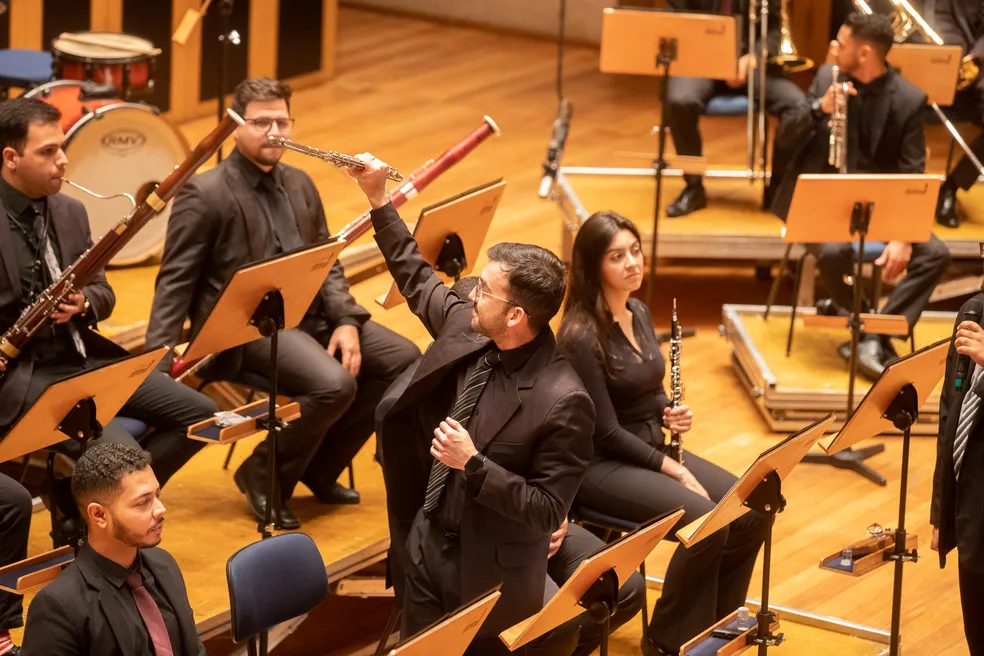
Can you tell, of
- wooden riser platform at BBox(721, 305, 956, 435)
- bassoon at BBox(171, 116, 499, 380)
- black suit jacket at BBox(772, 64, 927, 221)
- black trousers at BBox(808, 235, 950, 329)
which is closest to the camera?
bassoon at BBox(171, 116, 499, 380)

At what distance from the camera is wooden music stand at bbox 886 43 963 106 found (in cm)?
691

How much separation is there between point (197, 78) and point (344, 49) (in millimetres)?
2015

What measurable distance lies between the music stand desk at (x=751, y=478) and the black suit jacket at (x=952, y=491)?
37 cm

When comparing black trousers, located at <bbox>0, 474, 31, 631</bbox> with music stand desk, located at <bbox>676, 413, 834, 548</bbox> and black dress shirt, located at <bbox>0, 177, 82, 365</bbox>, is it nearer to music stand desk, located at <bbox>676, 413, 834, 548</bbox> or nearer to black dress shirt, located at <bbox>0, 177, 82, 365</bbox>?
black dress shirt, located at <bbox>0, 177, 82, 365</bbox>

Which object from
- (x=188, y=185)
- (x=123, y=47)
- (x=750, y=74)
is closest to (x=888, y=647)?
(x=188, y=185)

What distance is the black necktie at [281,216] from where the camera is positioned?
16.3ft

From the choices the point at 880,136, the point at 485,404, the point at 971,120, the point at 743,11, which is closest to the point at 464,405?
the point at 485,404

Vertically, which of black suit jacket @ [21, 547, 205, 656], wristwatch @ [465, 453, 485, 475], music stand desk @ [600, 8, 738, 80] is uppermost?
music stand desk @ [600, 8, 738, 80]

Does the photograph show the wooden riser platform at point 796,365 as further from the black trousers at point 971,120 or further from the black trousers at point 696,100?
the black trousers at point 696,100

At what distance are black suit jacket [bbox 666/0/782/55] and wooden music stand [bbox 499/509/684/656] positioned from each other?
13.6 ft

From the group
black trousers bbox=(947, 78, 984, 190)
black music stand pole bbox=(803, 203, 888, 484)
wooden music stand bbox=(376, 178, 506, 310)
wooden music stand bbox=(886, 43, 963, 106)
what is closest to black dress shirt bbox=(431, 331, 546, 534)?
wooden music stand bbox=(376, 178, 506, 310)

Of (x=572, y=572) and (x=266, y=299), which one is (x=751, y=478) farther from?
(x=266, y=299)

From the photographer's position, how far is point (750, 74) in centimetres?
705

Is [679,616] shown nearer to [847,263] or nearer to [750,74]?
[847,263]
